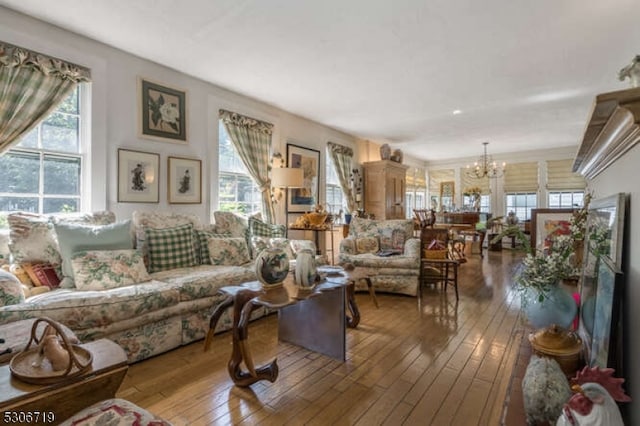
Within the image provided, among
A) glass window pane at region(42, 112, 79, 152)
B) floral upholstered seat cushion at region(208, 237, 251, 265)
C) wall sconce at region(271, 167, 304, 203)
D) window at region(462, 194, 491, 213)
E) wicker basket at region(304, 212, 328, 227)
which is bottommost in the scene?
floral upholstered seat cushion at region(208, 237, 251, 265)

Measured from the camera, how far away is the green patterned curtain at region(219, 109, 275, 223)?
4285mm

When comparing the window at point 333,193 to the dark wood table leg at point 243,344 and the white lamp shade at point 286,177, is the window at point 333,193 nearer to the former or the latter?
the white lamp shade at point 286,177

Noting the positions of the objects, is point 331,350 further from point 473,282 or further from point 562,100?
point 562,100

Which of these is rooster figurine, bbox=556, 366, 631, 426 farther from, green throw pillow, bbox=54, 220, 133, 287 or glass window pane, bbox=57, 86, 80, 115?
glass window pane, bbox=57, 86, 80, 115

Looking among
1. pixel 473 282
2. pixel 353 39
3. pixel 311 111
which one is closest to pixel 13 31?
pixel 353 39

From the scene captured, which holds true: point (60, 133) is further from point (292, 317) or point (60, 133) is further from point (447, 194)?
point (447, 194)

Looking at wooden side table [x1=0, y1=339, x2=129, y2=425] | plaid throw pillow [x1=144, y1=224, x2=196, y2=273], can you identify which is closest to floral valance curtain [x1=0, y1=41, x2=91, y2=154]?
plaid throw pillow [x1=144, y1=224, x2=196, y2=273]

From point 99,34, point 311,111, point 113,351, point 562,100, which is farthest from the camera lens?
point 311,111

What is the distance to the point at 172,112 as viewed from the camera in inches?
145

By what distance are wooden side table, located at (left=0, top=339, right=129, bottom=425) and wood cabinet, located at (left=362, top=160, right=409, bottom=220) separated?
19.5 ft

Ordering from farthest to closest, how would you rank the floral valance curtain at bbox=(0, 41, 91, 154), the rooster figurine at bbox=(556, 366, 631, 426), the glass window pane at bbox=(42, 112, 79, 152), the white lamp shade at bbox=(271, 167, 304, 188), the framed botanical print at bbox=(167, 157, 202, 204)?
the white lamp shade at bbox=(271, 167, 304, 188) < the framed botanical print at bbox=(167, 157, 202, 204) < the glass window pane at bbox=(42, 112, 79, 152) < the floral valance curtain at bbox=(0, 41, 91, 154) < the rooster figurine at bbox=(556, 366, 631, 426)

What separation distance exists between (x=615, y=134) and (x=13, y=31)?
398cm

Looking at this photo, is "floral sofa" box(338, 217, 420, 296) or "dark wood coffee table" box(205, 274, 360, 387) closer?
"dark wood coffee table" box(205, 274, 360, 387)

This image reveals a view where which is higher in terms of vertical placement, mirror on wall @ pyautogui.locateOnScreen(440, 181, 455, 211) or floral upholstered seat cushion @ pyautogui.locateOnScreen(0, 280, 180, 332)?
mirror on wall @ pyautogui.locateOnScreen(440, 181, 455, 211)
